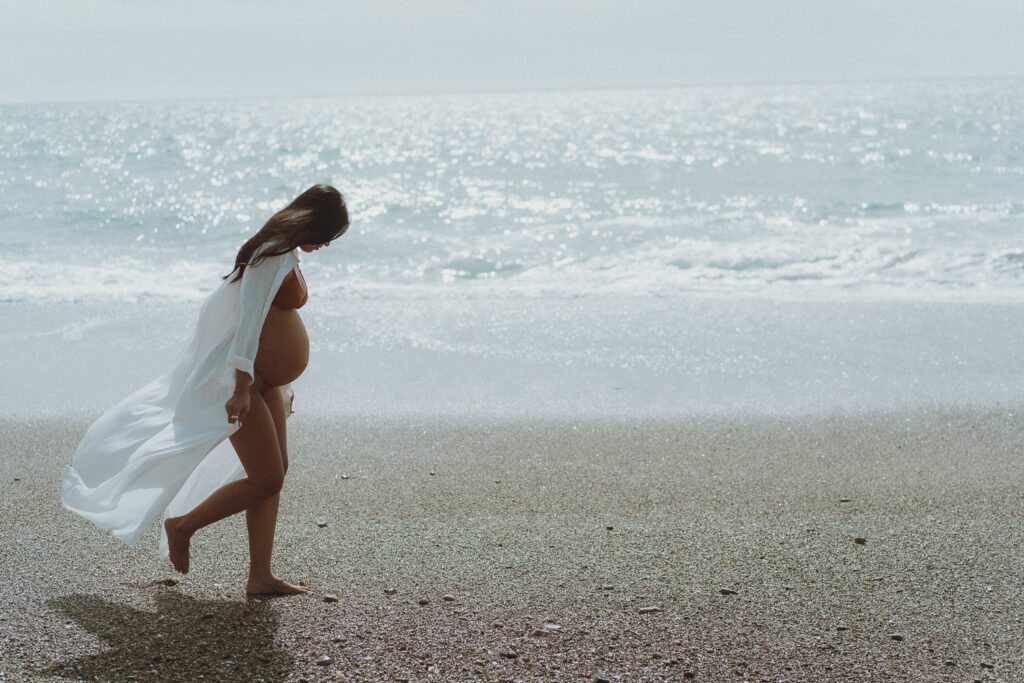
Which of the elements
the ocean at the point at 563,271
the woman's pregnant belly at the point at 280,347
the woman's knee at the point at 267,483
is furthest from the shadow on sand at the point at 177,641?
the ocean at the point at 563,271

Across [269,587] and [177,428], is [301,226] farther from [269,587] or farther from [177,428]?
[269,587]

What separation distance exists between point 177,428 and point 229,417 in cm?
27

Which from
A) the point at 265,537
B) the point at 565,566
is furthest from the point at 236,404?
the point at 565,566

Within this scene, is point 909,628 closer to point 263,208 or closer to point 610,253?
point 610,253

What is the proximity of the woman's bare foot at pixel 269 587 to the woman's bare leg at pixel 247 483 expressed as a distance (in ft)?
0.82

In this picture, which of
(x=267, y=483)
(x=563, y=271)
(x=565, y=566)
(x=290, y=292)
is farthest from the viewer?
(x=563, y=271)

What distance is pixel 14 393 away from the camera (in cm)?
746

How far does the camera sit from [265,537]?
13.6ft

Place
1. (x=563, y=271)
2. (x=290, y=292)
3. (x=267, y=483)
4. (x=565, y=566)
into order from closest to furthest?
(x=290, y=292), (x=267, y=483), (x=565, y=566), (x=563, y=271)

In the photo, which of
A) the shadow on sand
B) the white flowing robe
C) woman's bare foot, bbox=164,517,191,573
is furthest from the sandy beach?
the white flowing robe

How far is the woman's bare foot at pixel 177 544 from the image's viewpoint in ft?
13.5

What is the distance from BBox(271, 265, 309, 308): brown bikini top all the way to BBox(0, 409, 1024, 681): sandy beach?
111 centimetres

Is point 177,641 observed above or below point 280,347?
Answer: below

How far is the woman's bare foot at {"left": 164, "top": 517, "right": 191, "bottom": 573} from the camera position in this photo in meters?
4.11
